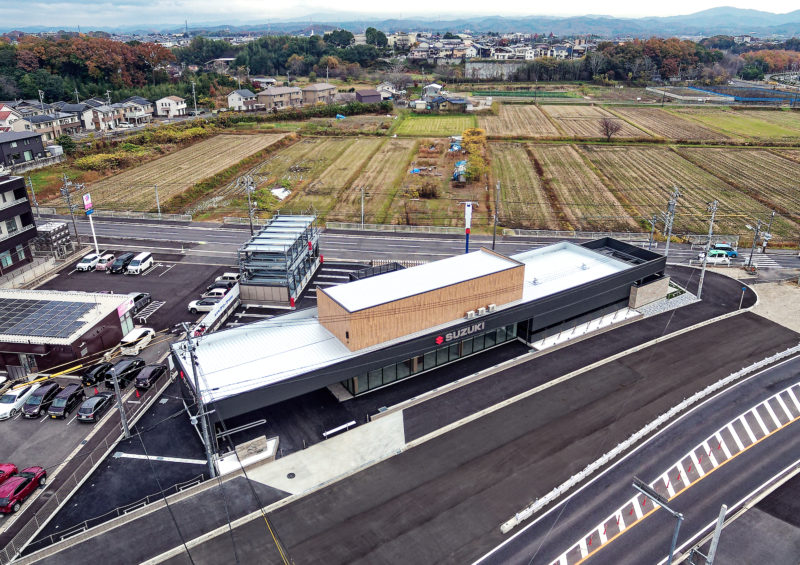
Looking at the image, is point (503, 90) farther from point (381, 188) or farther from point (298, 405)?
point (298, 405)

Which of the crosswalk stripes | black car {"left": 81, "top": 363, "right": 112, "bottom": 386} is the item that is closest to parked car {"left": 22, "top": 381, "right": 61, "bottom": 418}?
black car {"left": 81, "top": 363, "right": 112, "bottom": 386}

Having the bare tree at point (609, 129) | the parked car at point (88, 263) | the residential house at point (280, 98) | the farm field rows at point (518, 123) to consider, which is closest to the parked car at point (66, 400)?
the parked car at point (88, 263)

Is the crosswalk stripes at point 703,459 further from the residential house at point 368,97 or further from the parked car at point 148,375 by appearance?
the residential house at point 368,97

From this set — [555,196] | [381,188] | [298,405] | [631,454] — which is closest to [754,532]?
[631,454]

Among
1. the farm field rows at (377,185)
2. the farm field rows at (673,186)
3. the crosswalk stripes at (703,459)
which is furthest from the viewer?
the farm field rows at (377,185)

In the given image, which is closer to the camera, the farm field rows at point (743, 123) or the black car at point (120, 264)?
the black car at point (120, 264)

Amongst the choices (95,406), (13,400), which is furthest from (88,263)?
(95,406)
